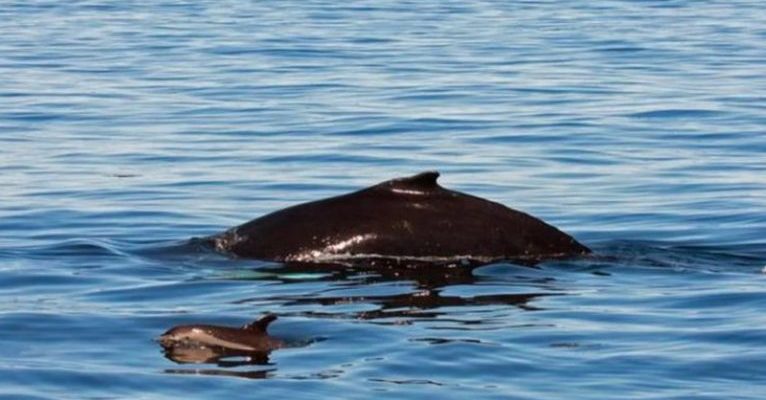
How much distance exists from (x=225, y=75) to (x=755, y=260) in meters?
16.1

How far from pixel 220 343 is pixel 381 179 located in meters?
8.37

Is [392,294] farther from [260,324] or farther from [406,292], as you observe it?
[260,324]

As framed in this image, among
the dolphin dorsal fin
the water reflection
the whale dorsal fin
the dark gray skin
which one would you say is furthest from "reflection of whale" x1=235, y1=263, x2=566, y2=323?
the dolphin dorsal fin

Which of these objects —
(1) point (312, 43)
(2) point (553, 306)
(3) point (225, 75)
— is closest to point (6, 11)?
(1) point (312, 43)

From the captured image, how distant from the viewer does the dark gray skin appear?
500 inches

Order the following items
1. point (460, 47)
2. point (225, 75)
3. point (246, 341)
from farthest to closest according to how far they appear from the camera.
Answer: point (460, 47), point (225, 75), point (246, 341)

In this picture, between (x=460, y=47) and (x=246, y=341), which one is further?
(x=460, y=47)

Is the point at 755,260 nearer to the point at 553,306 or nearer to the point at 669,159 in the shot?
the point at 553,306

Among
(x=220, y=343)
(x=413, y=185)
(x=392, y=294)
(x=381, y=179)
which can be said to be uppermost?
(x=413, y=185)

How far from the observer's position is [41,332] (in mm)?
10727

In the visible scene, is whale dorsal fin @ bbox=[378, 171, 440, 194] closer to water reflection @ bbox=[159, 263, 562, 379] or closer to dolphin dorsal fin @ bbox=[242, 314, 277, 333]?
water reflection @ bbox=[159, 263, 562, 379]

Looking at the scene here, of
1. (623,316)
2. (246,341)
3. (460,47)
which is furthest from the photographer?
(460,47)

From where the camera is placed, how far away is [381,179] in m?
18.4

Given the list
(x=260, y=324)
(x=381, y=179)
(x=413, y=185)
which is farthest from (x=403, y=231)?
(x=381, y=179)
